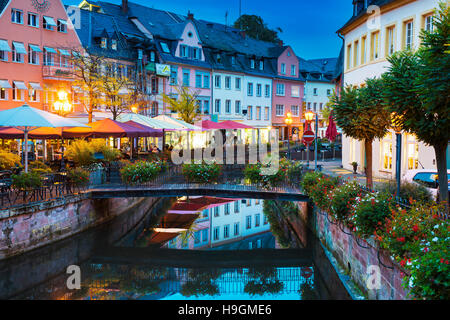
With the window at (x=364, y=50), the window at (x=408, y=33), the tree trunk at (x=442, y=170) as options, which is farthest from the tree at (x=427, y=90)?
the window at (x=364, y=50)

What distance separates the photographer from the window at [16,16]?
31531 millimetres

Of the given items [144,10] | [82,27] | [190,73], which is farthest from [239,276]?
[144,10]

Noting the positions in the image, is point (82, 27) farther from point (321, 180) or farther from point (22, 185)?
point (321, 180)

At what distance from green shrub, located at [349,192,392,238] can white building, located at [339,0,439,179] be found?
329 inches

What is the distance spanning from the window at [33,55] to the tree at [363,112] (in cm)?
2377

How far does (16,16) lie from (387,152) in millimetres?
26001

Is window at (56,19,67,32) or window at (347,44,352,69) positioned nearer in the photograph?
window at (347,44,352,69)

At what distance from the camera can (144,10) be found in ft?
157

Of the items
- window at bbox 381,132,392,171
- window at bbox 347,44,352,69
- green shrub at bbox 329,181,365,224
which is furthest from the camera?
window at bbox 347,44,352,69

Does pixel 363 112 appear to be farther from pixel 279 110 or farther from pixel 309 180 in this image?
pixel 279 110

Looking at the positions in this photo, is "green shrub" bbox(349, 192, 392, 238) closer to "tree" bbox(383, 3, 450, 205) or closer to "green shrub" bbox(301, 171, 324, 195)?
"tree" bbox(383, 3, 450, 205)

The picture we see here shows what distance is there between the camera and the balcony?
1299 inches

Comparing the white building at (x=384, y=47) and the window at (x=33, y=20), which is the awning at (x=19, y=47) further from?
the white building at (x=384, y=47)

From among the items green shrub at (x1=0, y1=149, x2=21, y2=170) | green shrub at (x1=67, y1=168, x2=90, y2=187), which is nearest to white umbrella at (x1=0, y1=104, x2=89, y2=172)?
green shrub at (x1=67, y1=168, x2=90, y2=187)
